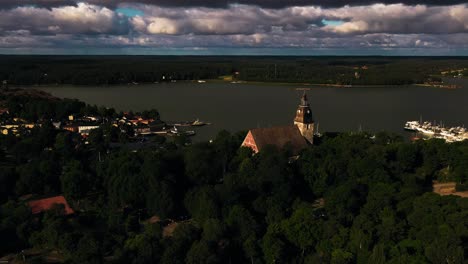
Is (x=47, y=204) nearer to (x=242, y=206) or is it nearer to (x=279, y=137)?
(x=242, y=206)

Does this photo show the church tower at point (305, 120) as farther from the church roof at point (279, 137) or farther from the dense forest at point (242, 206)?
the dense forest at point (242, 206)

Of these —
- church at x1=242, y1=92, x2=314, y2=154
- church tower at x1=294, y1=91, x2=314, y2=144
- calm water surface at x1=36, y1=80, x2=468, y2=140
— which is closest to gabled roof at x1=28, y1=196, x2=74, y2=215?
church at x1=242, y1=92, x2=314, y2=154

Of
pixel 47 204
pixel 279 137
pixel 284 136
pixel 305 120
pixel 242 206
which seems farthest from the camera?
pixel 305 120

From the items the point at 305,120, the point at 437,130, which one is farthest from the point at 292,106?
the point at 305,120

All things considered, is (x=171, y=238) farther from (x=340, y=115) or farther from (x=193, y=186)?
(x=340, y=115)

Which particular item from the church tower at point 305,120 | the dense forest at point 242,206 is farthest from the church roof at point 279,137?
the dense forest at point 242,206

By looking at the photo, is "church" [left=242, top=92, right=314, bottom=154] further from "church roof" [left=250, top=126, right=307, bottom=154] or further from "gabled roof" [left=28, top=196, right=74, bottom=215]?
"gabled roof" [left=28, top=196, right=74, bottom=215]
